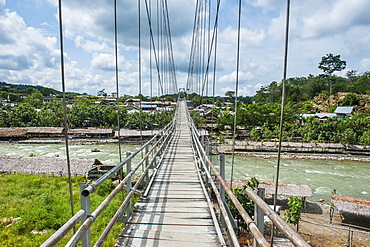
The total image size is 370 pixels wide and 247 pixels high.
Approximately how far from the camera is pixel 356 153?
73.5 feet

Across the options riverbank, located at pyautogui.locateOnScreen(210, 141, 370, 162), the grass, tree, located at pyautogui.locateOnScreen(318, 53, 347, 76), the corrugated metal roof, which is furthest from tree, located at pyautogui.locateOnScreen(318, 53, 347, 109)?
the grass

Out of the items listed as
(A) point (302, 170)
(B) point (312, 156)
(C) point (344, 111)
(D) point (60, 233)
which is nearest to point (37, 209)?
(D) point (60, 233)

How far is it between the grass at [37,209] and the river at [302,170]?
7.10 meters

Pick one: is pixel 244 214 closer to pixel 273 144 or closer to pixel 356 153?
pixel 273 144

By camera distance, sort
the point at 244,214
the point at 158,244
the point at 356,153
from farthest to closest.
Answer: the point at 356,153 < the point at 158,244 < the point at 244,214

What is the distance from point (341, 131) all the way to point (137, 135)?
24.1 meters

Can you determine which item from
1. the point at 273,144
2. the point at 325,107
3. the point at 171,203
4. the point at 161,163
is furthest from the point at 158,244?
the point at 325,107

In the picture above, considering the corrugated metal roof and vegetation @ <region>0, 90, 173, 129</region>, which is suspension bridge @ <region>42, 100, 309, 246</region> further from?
the corrugated metal roof

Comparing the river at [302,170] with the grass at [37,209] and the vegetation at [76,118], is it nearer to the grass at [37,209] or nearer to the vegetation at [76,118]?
the grass at [37,209]

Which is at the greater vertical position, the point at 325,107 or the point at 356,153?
the point at 325,107

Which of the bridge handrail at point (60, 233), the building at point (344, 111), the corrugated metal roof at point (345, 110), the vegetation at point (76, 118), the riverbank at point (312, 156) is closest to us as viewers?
the bridge handrail at point (60, 233)

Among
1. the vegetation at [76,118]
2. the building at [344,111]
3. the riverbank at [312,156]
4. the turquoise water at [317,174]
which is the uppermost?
the building at [344,111]

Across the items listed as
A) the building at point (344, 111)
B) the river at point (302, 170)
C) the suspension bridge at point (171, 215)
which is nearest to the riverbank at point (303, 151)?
the river at point (302, 170)

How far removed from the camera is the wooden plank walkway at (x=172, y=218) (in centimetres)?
205
